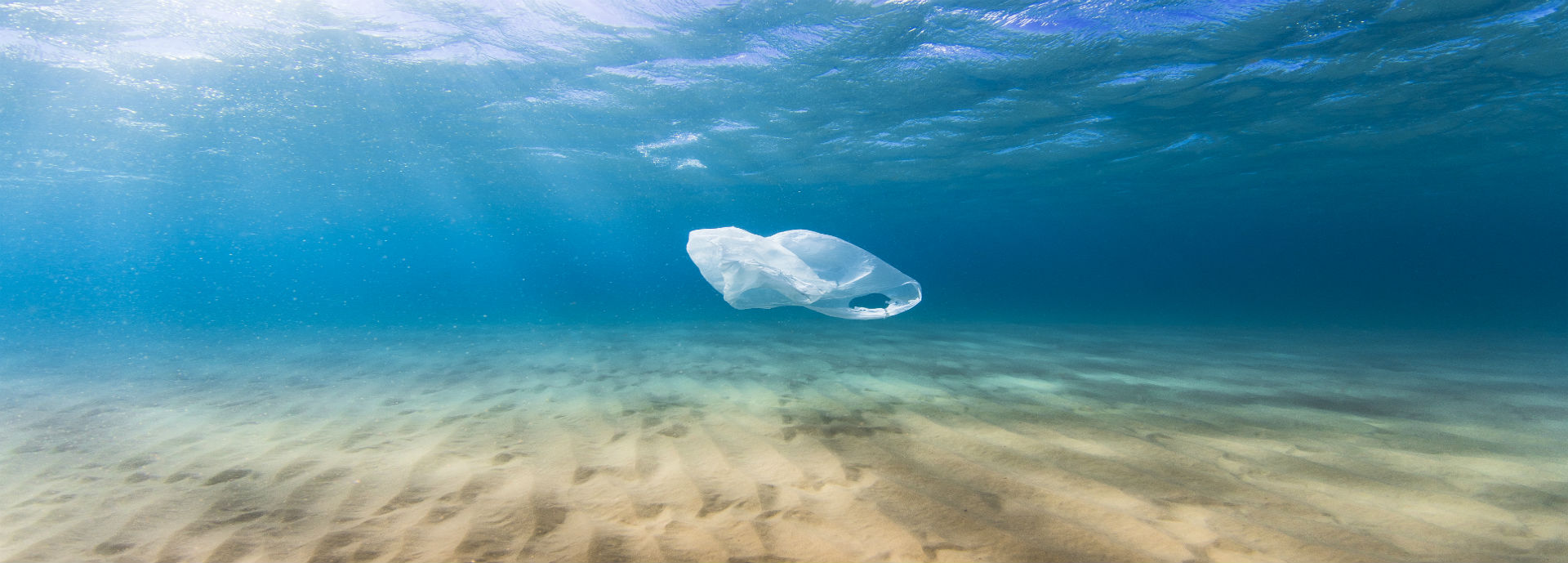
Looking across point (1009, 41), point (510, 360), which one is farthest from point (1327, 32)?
point (510, 360)

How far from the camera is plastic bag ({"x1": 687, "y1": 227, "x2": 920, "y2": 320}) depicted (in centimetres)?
552

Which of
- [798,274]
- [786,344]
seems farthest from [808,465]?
[786,344]

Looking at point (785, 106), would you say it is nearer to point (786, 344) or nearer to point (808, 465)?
point (786, 344)

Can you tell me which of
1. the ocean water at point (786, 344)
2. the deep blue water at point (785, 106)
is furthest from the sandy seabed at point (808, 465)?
the deep blue water at point (785, 106)

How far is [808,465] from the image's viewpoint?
3986 millimetres

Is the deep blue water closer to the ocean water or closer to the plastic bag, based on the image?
the ocean water

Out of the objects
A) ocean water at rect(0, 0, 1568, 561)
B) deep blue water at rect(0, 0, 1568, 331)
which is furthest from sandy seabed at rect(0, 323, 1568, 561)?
deep blue water at rect(0, 0, 1568, 331)

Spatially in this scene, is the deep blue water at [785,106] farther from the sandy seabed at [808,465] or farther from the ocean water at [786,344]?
the sandy seabed at [808,465]

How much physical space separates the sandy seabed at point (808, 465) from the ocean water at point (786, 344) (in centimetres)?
4

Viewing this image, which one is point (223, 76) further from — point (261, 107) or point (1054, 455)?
point (1054, 455)

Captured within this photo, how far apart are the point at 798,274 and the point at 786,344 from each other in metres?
6.79

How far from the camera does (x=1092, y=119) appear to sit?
15297mm

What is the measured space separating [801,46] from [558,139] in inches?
416

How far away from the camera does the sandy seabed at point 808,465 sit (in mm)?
2842
